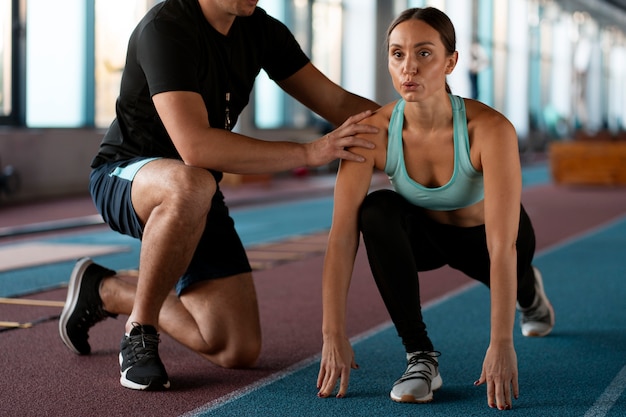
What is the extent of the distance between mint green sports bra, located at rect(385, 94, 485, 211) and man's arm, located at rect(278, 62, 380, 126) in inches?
17.0

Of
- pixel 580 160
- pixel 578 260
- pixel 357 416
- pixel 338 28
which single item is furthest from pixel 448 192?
pixel 338 28

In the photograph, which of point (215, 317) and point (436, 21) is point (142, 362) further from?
point (436, 21)

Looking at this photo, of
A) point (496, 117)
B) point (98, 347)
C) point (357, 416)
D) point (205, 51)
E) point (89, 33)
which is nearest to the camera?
point (357, 416)

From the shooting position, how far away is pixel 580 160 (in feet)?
41.0

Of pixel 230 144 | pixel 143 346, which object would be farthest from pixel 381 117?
pixel 143 346

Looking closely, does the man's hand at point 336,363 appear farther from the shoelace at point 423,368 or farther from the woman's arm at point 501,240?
the woman's arm at point 501,240

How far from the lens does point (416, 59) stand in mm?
2439

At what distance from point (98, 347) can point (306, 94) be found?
1.12m

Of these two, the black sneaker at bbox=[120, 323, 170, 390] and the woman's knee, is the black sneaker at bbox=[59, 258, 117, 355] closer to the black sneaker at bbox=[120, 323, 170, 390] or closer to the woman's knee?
the black sneaker at bbox=[120, 323, 170, 390]

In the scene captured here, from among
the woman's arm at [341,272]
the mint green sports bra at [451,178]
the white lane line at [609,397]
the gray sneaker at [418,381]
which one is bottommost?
the white lane line at [609,397]

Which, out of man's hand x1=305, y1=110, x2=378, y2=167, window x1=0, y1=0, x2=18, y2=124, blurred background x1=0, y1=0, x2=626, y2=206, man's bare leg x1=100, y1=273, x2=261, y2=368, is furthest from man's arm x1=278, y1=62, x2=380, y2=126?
window x1=0, y1=0, x2=18, y2=124

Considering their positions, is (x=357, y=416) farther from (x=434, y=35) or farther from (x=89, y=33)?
(x=89, y=33)

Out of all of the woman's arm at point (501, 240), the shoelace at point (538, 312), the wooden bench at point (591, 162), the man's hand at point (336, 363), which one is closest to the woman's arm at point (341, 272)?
the man's hand at point (336, 363)

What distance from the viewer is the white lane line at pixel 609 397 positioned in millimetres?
2367
